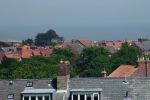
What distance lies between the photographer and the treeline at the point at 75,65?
8401cm

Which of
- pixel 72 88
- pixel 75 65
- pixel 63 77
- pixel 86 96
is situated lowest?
pixel 75 65

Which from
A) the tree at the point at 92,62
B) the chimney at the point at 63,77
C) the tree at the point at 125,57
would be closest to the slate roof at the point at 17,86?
the chimney at the point at 63,77

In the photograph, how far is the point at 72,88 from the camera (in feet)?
139

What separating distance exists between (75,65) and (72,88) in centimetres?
7428

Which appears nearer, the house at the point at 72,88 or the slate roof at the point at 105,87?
the house at the point at 72,88

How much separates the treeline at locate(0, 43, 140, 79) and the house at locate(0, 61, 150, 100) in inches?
1175

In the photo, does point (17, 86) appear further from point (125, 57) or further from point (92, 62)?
point (125, 57)

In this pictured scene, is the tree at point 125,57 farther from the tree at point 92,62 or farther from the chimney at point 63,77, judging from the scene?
the chimney at point 63,77

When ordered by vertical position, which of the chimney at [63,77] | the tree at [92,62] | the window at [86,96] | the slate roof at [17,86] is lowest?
the tree at [92,62]

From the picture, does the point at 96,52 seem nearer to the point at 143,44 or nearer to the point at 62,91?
the point at 143,44

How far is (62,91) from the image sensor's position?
41.8 metres

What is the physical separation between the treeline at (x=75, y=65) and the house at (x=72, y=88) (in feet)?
97.9

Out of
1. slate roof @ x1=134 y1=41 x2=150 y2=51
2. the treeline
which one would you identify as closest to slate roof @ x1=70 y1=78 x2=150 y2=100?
the treeline

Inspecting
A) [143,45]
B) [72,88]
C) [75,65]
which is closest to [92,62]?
[75,65]
